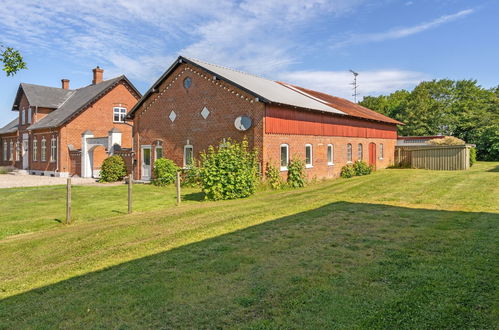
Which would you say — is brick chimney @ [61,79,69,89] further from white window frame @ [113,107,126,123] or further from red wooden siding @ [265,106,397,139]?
red wooden siding @ [265,106,397,139]

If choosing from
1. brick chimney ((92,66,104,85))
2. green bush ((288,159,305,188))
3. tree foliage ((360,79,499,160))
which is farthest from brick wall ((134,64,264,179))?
tree foliage ((360,79,499,160))

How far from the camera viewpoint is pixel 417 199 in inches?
521

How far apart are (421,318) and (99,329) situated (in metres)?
3.82

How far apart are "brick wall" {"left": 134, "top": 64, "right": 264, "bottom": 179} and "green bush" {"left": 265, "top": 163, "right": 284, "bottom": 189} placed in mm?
1253

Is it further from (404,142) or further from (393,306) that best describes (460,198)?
(404,142)

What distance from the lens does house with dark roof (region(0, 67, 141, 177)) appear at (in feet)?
98.5

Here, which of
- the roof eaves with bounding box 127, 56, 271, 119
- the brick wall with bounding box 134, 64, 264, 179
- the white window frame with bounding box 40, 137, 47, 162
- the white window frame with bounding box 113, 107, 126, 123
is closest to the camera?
the roof eaves with bounding box 127, 56, 271, 119

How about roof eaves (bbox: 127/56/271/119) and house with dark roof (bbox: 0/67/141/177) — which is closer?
roof eaves (bbox: 127/56/271/119)

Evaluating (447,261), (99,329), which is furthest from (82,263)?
(447,261)

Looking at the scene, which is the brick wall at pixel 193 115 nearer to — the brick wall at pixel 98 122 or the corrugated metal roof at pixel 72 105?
the brick wall at pixel 98 122

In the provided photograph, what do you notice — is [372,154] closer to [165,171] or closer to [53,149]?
[165,171]

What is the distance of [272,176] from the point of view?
17953 mm

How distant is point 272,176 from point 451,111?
139 ft

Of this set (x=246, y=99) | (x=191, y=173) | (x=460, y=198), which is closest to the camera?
(x=460, y=198)
